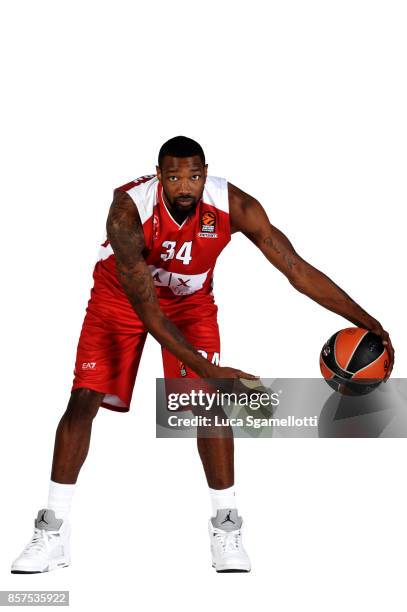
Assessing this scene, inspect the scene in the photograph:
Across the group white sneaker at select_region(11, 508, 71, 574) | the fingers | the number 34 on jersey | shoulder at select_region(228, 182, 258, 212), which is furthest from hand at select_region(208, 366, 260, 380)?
white sneaker at select_region(11, 508, 71, 574)

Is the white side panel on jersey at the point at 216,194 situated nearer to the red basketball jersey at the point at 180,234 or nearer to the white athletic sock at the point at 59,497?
the red basketball jersey at the point at 180,234

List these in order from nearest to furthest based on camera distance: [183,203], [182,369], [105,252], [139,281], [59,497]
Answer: [139,281] → [183,203] → [59,497] → [182,369] → [105,252]

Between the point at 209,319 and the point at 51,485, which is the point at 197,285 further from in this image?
the point at 51,485

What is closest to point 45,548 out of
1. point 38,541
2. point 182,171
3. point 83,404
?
point 38,541

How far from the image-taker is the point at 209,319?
6375 millimetres

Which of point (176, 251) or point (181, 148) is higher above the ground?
point (181, 148)

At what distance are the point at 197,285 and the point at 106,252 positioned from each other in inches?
23.3

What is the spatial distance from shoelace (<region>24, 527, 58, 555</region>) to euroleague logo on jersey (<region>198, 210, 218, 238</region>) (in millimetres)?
1957

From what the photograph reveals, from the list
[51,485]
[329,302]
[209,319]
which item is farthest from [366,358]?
[51,485]

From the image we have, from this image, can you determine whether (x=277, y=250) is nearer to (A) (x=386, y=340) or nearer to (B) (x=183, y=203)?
(B) (x=183, y=203)

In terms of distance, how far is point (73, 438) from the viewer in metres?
6.12

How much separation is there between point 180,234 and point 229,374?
1.07 metres

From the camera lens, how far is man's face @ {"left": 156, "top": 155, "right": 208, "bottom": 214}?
19.2 feet

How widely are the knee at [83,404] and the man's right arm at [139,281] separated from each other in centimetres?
67
